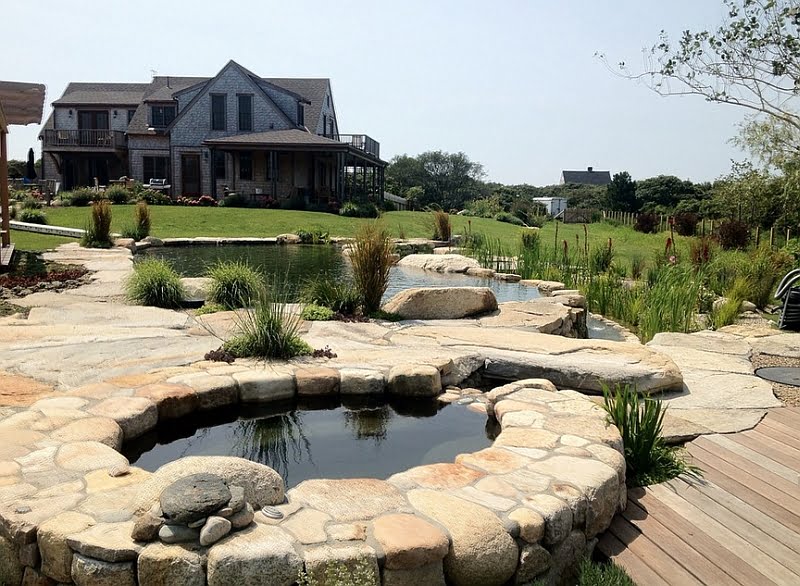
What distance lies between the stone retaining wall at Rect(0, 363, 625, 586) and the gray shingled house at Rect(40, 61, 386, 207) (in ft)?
76.5

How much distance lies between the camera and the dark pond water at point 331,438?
3.50m

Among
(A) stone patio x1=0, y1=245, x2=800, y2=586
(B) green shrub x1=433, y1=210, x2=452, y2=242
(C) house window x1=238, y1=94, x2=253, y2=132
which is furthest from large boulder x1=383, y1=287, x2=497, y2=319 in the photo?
(C) house window x1=238, y1=94, x2=253, y2=132

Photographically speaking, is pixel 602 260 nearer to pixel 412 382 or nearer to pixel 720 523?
pixel 412 382

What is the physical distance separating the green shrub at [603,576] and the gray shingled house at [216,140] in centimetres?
2415

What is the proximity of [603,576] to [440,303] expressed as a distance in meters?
4.94

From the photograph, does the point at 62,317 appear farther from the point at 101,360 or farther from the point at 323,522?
the point at 323,522

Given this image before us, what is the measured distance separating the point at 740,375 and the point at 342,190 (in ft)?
81.8

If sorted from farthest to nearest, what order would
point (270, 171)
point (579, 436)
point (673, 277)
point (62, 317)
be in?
point (270, 171)
point (673, 277)
point (62, 317)
point (579, 436)

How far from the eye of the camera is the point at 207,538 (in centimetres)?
231

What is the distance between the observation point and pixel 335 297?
7441 millimetres

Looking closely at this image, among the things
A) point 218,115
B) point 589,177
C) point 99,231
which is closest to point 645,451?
point 99,231

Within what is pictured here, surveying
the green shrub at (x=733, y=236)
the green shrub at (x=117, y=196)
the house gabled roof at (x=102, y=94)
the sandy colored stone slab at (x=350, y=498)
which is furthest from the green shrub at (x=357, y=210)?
the sandy colored stone slab at (x=350, y=498)

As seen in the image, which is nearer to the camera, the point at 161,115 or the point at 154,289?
the point at 154,289

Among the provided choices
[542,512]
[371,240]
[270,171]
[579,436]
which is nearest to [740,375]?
[579,436]
